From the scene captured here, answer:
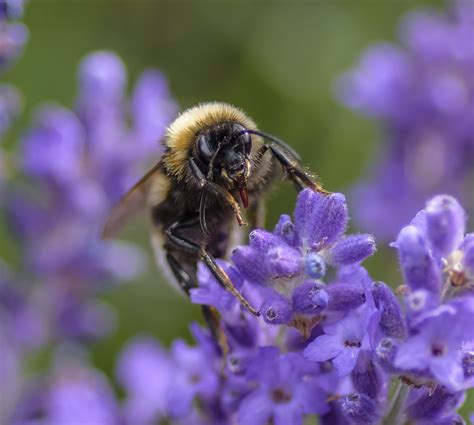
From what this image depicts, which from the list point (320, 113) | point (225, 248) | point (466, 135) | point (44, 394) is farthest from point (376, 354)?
point (320, 113)

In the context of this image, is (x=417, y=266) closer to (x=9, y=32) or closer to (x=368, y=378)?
(x=368, y=378)

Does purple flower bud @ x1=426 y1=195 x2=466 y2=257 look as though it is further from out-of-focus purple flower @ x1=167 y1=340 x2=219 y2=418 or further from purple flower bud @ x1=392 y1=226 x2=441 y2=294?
out-of-focus purple flower @ x1=167 y1=340 x2=219 y2=418

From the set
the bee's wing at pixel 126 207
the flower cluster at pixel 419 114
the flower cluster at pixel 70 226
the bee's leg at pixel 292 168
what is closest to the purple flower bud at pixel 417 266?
the bee's leg at pixel 292 168

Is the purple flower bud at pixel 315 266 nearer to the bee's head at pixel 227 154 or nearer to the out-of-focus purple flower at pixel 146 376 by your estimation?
the bee's head at pixel 227 154

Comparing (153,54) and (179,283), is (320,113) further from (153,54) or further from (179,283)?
(179,283)

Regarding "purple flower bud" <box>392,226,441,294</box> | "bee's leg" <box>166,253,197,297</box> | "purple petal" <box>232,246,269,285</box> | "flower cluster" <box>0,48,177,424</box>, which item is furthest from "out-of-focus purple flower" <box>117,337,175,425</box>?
"purple flower bud" <box>392,226,441,294</box>

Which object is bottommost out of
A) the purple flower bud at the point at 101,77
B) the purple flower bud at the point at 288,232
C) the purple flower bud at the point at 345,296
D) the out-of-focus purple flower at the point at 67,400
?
the out-of-focus purple flower at the point at 67,400
